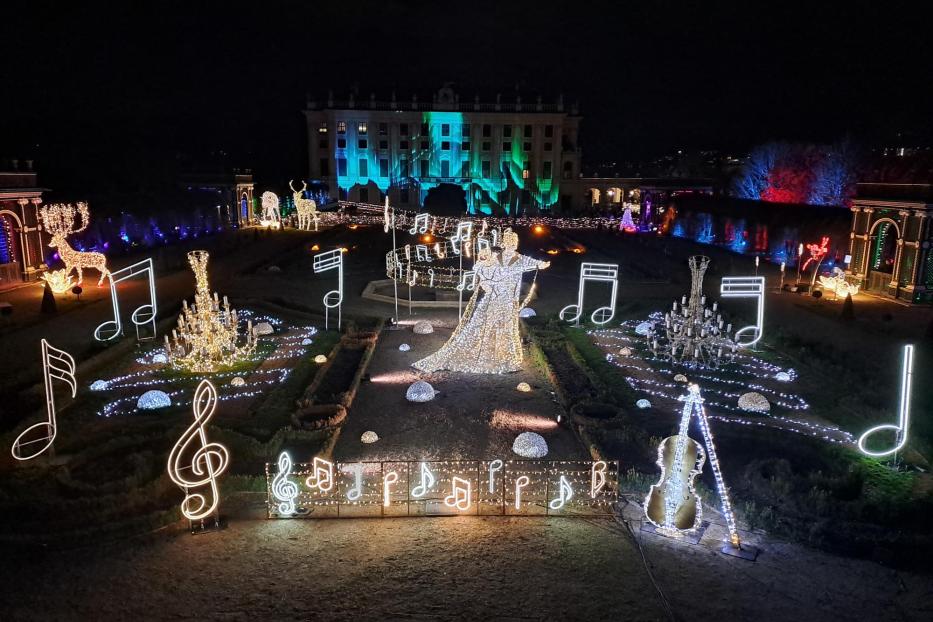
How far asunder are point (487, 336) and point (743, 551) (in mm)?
9275

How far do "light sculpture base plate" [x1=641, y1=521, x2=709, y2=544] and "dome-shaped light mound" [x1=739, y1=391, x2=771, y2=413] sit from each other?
5991 mm

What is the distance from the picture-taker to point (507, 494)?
10.8 m

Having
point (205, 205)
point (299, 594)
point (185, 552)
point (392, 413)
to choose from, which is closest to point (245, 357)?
point (392, 413)

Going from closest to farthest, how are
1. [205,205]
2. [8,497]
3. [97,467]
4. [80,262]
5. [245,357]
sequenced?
[8,497], [97,467], [245,357], [80,262], [205,205]

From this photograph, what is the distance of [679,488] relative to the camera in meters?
9.66

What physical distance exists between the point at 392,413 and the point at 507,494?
4629 millimetres

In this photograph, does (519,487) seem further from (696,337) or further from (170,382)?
(170,382)

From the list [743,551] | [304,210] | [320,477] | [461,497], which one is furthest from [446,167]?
[743,551]

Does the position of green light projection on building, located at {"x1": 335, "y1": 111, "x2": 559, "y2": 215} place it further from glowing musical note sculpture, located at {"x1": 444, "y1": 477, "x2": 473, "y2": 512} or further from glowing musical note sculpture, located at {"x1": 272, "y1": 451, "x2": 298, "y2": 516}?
glowing musical note sculpture, located at {"x1": 272, "y1": 451, "x2": 298, "y2": 516}

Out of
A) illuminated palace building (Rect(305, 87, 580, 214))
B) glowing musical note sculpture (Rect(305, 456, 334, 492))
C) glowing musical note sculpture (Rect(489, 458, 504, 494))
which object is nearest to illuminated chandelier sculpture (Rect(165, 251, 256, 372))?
glowing musical note sculpture (Rect(305, 456, 334, 492))

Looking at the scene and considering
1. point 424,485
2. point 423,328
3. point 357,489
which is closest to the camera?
point 357,489

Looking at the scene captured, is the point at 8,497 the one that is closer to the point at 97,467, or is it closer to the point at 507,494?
the point at 97,467

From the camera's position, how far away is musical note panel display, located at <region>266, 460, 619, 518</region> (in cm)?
1009

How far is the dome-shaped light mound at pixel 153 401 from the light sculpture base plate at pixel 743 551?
39.1 feet
